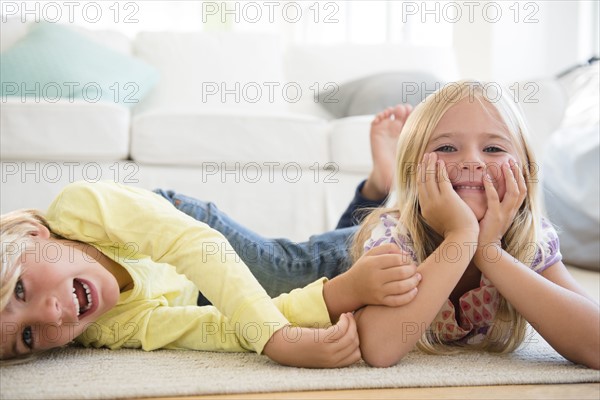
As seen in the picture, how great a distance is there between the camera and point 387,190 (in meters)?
1.78

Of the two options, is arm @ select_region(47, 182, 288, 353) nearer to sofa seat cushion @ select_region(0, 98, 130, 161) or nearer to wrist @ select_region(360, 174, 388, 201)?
wrist @ select_region(360, 174, 388, 201)

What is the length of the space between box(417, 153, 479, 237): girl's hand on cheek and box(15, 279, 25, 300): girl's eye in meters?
0.60

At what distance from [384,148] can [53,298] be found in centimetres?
101

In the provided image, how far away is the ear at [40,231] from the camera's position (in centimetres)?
111

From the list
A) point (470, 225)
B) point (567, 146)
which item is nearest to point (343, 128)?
point (567, 146)

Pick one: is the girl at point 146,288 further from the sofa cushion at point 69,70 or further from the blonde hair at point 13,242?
the sofa cushion at point 69,70

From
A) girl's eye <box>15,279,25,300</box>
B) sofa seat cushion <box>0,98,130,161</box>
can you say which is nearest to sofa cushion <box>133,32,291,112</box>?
sofa seat cushion <box>0,98,130,161</box>

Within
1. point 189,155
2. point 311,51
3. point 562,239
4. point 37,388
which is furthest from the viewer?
point 311,51

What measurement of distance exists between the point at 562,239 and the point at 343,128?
2.54ft

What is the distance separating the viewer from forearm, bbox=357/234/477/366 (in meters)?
1.00

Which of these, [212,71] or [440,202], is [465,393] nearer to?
[440,202]

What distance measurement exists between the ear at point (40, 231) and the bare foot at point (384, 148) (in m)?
0.87

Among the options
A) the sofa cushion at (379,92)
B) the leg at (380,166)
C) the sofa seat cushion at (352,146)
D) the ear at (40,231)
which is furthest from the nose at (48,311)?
the sofa cushion at (379,92)

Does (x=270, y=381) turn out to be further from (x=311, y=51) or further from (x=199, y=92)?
(x=311, y=51)
